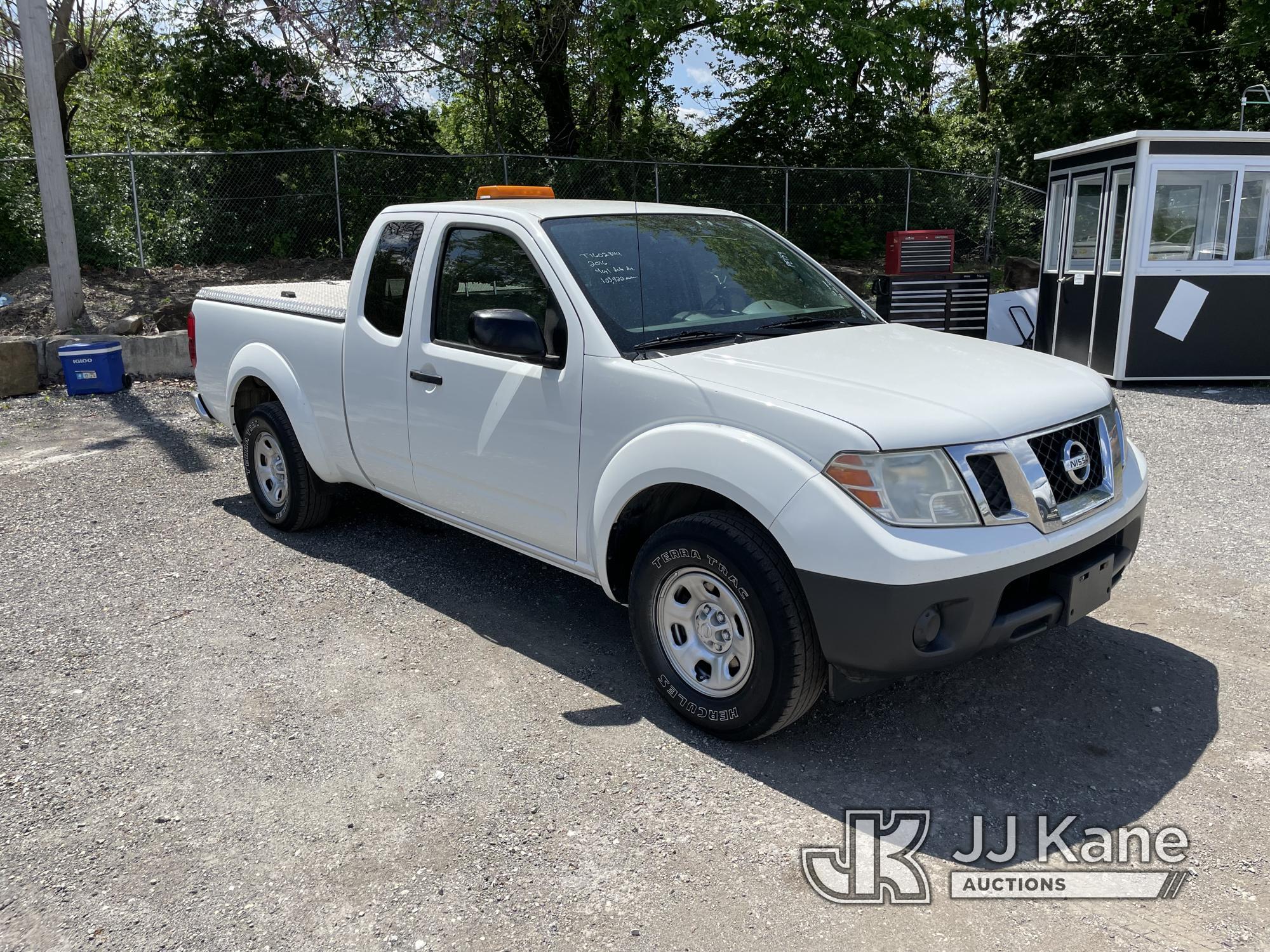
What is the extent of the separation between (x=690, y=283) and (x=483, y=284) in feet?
3.07

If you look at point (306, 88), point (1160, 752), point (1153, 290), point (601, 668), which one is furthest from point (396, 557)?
point (306, 88)

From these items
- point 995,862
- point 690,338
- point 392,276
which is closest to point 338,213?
point 392,276

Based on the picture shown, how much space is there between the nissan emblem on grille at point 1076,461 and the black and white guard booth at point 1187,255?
8342 mm

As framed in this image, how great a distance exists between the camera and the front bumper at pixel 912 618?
3.14m

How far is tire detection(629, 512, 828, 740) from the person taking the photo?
335 cm

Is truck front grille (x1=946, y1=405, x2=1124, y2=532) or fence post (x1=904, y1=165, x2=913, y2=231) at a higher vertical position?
fence post (x1=904, y1=165, x2=913, y2=231)

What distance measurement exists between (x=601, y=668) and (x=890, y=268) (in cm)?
1162

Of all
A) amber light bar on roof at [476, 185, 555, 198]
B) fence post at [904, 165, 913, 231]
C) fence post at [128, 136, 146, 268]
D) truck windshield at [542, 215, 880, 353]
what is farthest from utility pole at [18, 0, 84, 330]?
fence post at [904, 165, 913, 231]

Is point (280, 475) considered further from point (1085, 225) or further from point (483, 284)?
point (1085, 225)

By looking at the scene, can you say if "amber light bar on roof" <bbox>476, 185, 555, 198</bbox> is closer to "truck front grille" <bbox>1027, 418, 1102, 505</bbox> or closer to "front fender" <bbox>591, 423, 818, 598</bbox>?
"front fender" <bbox>591, 423, 818, 598</bbox>

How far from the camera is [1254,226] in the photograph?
1080cm

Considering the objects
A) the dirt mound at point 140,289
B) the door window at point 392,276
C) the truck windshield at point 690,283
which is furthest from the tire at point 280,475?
the dirt mound at point 140,289

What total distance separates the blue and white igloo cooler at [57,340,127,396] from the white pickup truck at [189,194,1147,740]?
655cm

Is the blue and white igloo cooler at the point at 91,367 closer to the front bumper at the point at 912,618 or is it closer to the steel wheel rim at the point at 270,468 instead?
the steel wheel rim at the point at 270,468
